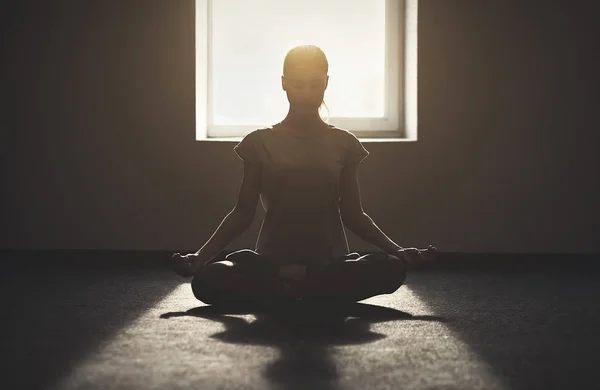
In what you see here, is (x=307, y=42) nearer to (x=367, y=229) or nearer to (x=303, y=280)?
(x=367, y=229)

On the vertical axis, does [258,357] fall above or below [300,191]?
below

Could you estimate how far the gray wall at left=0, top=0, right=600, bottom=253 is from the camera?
325 cm

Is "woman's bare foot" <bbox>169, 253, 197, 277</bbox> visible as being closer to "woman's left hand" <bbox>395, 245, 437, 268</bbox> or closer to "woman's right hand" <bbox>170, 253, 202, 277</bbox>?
"woman's right hand" <bbox>170, 253, 202, 277</bbox>

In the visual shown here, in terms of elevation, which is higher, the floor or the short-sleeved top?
the short-sleeved top

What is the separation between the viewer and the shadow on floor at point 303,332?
48.6 inches

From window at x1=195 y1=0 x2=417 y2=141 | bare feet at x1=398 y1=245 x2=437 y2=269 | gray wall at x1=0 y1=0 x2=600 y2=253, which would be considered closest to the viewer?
bare feet at x1=398 y1=245 x2=437 y2=269

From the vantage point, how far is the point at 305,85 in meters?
2.04

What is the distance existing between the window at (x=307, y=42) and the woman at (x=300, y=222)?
1.46m

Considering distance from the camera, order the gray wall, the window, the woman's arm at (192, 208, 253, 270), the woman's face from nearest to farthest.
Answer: the woman's arm at (192, 208, 253, 270), the woman's face, the gray wall, the window

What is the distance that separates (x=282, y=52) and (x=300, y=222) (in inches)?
67.3

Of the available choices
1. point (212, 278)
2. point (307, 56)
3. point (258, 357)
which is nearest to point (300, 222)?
point (212, 278)

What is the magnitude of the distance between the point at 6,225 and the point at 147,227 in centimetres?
63

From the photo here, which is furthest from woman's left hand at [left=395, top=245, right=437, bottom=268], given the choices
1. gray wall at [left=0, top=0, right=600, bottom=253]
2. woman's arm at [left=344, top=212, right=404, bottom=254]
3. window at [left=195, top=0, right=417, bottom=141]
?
window at [left=195, top=0, right=417, bottom=141]

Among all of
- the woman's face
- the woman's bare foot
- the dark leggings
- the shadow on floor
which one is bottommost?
the shadow on floor
